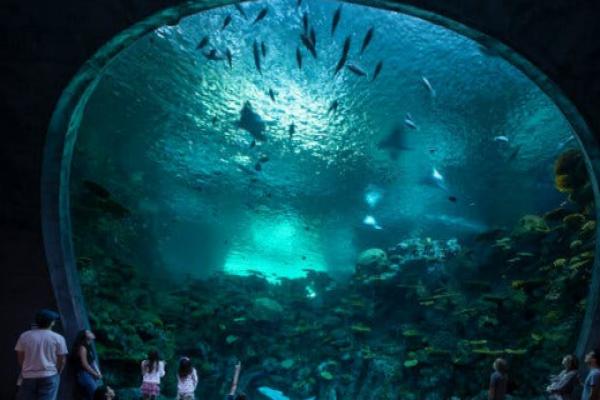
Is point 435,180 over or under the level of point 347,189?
under

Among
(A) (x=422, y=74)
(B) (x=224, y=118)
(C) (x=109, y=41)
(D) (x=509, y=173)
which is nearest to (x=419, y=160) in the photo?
(D) (x=509, y=173)

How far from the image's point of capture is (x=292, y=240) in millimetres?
31734

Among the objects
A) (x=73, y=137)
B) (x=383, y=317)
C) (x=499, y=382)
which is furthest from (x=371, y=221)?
(x=73, y=137)

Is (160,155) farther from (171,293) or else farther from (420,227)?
(420,227)

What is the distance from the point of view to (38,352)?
13.2ft

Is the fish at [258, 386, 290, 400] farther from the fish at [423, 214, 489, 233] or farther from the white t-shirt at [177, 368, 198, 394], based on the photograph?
the fish at [423, 214, 489, 233]

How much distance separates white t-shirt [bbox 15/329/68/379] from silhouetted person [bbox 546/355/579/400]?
5784mm

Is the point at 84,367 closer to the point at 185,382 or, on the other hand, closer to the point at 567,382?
the point at 185,382

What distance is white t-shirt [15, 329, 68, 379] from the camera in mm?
4020

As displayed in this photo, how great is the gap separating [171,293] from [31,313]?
12.8 meters

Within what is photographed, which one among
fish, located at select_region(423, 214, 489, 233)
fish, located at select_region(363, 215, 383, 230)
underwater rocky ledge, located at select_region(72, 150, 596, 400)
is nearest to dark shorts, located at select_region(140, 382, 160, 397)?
underwater rocky ledge, located at select_region(72, 150, 596, 400)

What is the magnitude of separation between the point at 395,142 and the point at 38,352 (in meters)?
16.3

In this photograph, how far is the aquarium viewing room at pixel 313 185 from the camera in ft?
14.3

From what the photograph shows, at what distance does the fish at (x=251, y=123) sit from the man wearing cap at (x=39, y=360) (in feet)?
44.2
